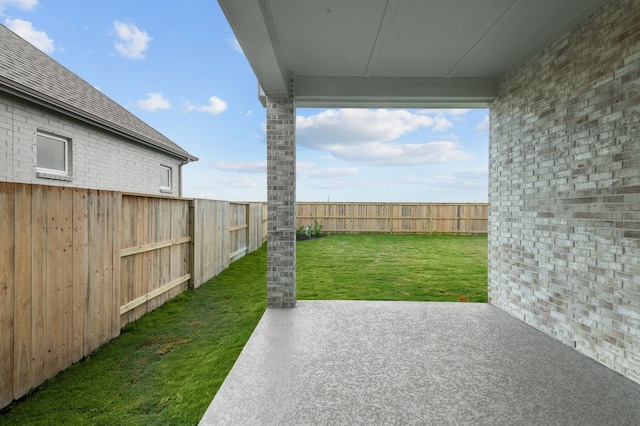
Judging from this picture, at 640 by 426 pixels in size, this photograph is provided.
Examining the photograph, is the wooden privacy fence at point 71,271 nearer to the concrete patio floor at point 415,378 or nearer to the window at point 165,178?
the concrete patio floor at point 415,378

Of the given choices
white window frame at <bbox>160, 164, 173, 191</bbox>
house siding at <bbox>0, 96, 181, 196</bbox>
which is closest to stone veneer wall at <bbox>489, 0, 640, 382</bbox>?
house siding at <bbox>0, 96, 181, 196</bbox>

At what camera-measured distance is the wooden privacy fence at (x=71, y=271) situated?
2295mm

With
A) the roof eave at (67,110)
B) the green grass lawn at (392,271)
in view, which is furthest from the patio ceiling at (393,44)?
the roof eave at (67,110)

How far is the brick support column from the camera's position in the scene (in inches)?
173

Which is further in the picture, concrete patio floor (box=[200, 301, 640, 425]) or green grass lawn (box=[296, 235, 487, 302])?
green grass lawn (box=[296, 235, 487, 302])

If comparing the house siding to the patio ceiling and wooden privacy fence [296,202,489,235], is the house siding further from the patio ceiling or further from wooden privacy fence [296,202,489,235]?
wooden privacy fence [296,202,489,235]

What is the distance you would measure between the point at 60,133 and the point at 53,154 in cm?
42

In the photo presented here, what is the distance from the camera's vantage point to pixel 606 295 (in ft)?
9.18

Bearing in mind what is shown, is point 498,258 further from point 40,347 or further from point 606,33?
point 40,347

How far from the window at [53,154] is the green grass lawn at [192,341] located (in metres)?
3.56

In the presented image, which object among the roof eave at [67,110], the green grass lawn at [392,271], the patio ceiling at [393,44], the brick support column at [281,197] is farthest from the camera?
the green grass lawn at [392,271]

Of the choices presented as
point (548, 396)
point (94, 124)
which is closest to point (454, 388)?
point (548, 396)

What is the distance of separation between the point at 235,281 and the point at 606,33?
5.90 metres

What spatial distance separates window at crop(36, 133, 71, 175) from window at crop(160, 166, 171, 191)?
3.75 m
